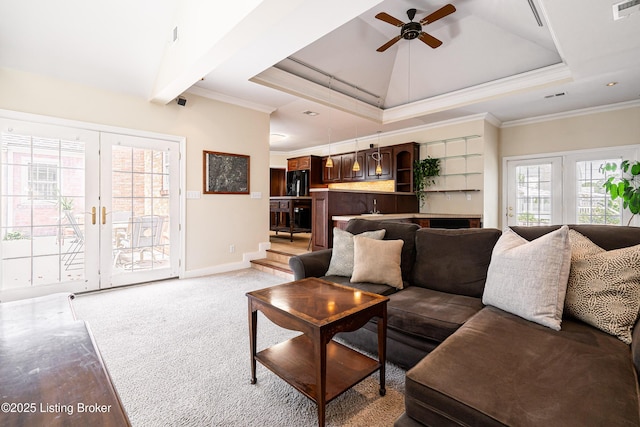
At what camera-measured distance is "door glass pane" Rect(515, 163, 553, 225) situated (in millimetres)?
5852

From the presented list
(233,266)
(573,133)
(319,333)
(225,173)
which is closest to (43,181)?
(225,173)

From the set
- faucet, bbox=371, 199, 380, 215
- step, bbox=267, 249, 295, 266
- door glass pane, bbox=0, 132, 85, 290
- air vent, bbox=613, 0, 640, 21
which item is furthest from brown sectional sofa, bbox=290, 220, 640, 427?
door glass pane, bbox=0, 132, 85, 290

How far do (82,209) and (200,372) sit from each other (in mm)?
2914

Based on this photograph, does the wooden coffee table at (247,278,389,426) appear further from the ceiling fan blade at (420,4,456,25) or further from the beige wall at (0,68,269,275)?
the ceiling fan blade at (420,4,456,25)

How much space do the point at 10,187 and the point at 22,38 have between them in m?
1.55

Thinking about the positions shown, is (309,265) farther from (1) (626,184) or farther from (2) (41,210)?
(1) (626,184)

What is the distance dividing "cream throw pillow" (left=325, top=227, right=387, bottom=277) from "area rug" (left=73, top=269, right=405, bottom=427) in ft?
2.28

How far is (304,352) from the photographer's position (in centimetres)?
189

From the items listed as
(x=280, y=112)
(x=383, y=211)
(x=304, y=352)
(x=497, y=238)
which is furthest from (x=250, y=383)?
(x=280, y=112)

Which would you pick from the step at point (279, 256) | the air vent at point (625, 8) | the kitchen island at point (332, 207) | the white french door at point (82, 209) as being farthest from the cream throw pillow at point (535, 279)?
the white french door at point (82, 209)

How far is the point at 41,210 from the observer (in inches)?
135

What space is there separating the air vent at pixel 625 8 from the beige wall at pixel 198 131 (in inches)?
177

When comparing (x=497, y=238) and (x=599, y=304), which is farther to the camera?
(x=497, y=238)

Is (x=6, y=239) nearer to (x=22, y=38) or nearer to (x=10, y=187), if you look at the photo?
(x=10, y=187)
